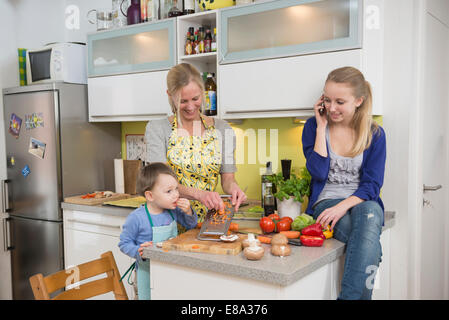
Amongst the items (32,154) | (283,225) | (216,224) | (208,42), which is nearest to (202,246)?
(216,224)

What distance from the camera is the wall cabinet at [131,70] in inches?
96.4

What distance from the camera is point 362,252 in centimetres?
139

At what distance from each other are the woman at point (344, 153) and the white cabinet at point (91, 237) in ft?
3.84

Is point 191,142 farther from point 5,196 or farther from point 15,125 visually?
point 5,196

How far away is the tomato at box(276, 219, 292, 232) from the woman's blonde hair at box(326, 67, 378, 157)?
13.9 inches

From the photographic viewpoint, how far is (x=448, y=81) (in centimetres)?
242

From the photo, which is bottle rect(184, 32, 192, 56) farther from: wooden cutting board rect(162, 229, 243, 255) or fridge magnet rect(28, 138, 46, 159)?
wooden cutting board rect(162, 229, 243, 255)

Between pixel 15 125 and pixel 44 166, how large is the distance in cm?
37

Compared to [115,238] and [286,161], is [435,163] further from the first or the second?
[115,238]

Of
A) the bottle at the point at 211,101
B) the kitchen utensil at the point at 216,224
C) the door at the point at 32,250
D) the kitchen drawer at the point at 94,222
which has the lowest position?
the door at the point at 32,250

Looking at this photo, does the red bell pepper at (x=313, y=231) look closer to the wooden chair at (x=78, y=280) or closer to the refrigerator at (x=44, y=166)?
the wooden chair at (x=78, y=280)

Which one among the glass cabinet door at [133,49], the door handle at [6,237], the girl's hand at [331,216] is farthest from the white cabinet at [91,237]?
the girl's hand at [331,216]
